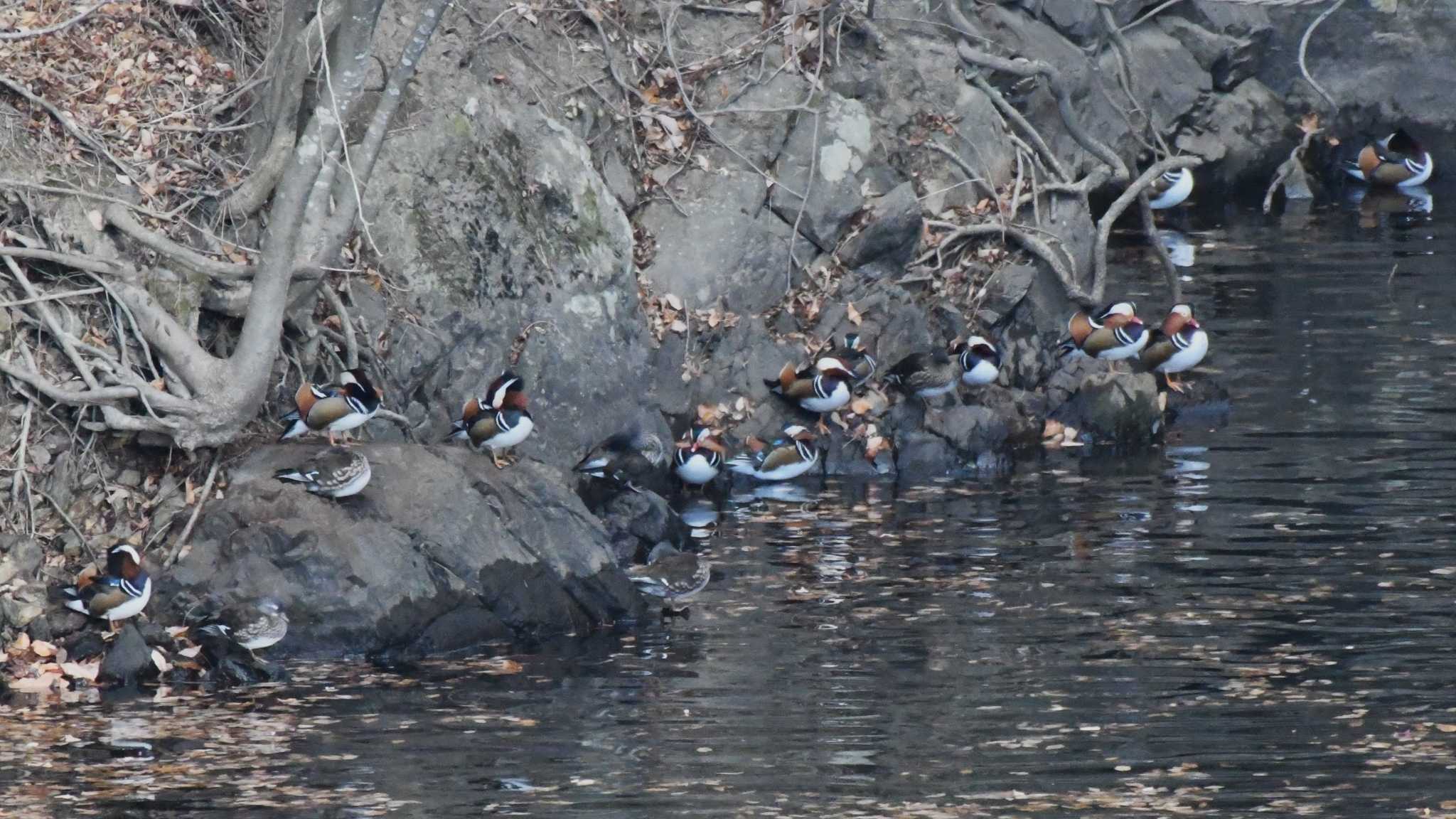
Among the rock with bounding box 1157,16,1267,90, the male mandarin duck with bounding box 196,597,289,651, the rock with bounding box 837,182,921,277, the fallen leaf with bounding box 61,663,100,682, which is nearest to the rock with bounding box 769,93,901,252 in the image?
the rock with bounding box 837,182,921,277

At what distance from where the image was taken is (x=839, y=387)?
17.8 meters

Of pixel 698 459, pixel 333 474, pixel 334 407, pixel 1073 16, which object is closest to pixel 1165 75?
pixel 1073 16

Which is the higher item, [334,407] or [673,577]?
[334,407]

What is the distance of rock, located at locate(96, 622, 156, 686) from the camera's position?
41.5 feet

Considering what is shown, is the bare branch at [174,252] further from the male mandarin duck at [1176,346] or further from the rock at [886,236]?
the male mandarin duck at [1176,346]

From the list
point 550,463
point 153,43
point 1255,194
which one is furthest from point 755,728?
point 1255,194

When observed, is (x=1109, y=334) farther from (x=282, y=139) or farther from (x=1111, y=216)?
(x=282, y=139)

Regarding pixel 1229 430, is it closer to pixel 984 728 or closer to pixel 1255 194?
pixel 984 728

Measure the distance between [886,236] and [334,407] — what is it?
6449 mm

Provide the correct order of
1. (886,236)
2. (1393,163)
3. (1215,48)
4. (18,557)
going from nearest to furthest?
(18,557)
(886,236)
(1215,48)
(1393,163)

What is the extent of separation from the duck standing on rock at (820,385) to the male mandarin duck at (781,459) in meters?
0.33

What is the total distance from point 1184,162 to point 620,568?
925 centimetres

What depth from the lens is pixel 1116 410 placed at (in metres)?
18.6

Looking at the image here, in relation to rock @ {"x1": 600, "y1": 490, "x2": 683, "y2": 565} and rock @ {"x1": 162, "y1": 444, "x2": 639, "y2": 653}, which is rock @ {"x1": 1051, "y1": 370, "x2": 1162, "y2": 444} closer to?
rock @ {"x1": 600, "y1": 490, "x2": 683, "y2": 565}
